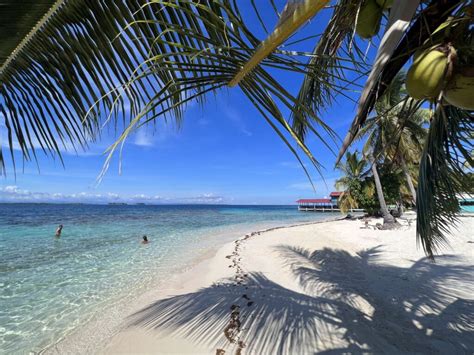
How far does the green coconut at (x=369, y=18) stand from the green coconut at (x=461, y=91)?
303 mm

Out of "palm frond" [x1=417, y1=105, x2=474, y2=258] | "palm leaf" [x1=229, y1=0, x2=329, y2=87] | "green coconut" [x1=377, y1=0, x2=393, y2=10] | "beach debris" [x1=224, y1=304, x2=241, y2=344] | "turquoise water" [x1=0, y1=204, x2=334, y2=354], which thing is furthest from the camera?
"turquoise water" [x1=0, y1=204, x2=334, y2=354]

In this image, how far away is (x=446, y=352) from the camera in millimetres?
3047

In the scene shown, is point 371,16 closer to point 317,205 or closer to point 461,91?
point 461,91

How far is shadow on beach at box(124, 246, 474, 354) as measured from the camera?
3285 mm

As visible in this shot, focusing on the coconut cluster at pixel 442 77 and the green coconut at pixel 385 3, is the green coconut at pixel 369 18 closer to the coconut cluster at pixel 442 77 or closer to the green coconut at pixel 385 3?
the green coconut at pixel 385 3

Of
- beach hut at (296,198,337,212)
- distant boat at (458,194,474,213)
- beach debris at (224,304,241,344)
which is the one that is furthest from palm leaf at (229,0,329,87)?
beach hut at (296,198,337,212)

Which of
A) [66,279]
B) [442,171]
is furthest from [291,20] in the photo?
[66,279]

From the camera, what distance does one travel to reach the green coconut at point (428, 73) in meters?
0.58

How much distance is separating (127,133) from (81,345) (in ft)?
16.0

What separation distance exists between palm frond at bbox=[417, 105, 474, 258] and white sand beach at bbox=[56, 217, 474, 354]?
7.06ft

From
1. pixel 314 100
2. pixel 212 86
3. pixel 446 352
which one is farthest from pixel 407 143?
pixel 212 86

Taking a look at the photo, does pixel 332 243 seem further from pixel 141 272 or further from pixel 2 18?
pixel 2 18

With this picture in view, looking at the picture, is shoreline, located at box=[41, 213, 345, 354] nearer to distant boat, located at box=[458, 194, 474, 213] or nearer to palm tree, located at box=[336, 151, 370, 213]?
distant boat, located at box=[458, 194, 474, 213]

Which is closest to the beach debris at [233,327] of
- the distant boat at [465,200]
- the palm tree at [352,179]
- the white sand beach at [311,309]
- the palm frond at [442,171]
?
the white sand beach at [311,309]
